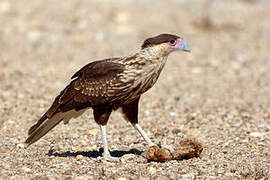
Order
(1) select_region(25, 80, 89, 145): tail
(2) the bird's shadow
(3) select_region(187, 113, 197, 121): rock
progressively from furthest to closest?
1. (3) select_region(187, 113, 197, 121): rock
2. (2) the bird's shadow
3. (1) select_region(25, 80, 89, 145): tail

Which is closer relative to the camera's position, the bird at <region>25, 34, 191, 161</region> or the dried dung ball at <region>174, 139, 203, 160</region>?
the bird at <region>25, 34, 191, 161</region>

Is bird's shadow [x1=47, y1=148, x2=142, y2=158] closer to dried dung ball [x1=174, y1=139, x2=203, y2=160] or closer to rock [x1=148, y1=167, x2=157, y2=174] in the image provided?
dried dung ball [x1=174, y1=139, x2=203, y2=160]

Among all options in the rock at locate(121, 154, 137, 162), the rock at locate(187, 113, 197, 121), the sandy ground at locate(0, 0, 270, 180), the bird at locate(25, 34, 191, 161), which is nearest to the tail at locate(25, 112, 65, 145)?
the bird at locate(25, 34, 191, 161)

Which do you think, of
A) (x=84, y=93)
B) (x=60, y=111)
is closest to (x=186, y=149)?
(x=84, y=93)

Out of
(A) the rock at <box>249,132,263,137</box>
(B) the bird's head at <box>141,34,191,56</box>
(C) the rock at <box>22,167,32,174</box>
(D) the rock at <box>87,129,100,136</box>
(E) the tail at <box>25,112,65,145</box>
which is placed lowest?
(A) the rock at <box>249,132,263,137</box>

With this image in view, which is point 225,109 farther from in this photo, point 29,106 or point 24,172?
point 24,172

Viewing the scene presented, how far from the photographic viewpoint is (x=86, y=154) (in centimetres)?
794

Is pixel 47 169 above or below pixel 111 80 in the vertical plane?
below

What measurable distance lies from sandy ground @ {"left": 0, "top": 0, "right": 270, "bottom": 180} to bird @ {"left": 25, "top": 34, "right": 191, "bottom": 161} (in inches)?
21.7

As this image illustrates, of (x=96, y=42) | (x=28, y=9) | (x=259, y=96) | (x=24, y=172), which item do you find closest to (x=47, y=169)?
(x=24, y=172)

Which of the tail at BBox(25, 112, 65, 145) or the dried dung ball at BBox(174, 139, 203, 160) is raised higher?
the tail at BBox(25, 112, 65, 145)

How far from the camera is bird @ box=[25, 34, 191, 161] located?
696 centimetres

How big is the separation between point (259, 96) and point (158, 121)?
11.4 ft

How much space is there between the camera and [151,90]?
1302 centimetres
